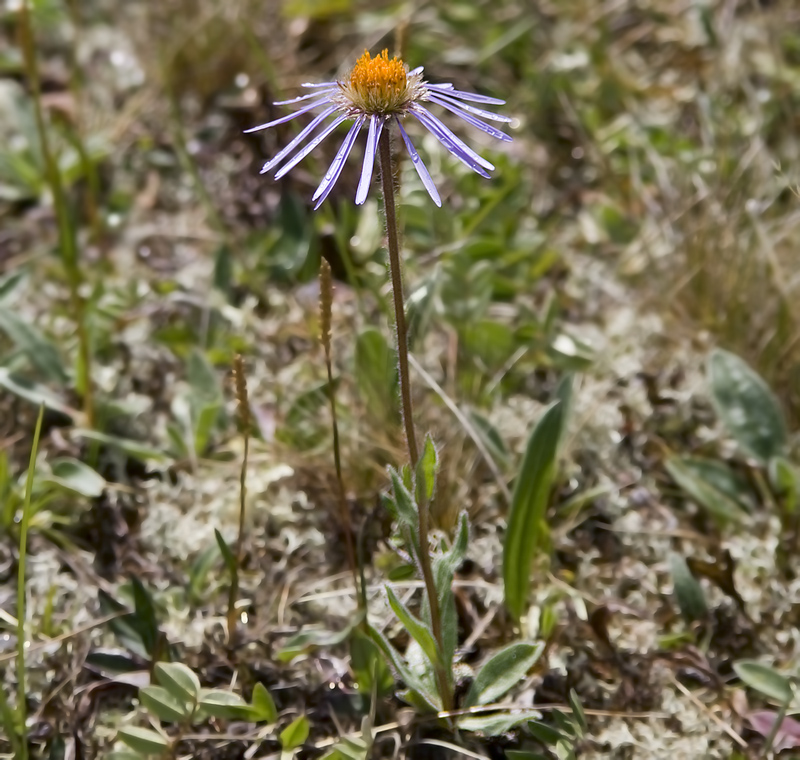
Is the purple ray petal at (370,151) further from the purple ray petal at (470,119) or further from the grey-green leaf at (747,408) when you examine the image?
the grey-green leaf at (747,408)

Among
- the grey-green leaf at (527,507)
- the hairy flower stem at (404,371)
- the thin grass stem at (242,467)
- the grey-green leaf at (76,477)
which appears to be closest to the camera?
the hairy flower stem at (404,371)

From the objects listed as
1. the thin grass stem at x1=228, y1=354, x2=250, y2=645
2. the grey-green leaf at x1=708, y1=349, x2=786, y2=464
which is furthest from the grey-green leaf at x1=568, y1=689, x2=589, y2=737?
the grey-green leaf at x1=708, y1=349, x2=786, y2=464

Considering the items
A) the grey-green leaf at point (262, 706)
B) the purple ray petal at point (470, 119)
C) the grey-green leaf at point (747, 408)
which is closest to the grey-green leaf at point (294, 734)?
the grey-green leaf at point (262, 706)

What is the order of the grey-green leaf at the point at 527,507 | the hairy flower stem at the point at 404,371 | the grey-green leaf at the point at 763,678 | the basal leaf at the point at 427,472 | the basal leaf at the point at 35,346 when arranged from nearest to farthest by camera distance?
the hairy flower stem at the point at 404,371 < the basal leaf at the point at 427,472 < the grey-green leaf at the point at 763,678 < the grey-green leaf at the point at 527,507 < the basal leaf at the point at 35,346

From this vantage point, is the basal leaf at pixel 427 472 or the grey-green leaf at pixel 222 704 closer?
the basal leaf at pixel 427 472

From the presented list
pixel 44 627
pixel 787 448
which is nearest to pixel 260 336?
pixel 44 627

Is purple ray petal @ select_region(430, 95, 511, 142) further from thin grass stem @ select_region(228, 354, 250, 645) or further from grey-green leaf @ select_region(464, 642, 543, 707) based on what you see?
grey-green leaf @ select_region(464, 642, 543, 707)

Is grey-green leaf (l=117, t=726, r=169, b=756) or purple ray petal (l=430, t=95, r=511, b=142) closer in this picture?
purple ray petal (l=430, t=95, r=511, b=142)
